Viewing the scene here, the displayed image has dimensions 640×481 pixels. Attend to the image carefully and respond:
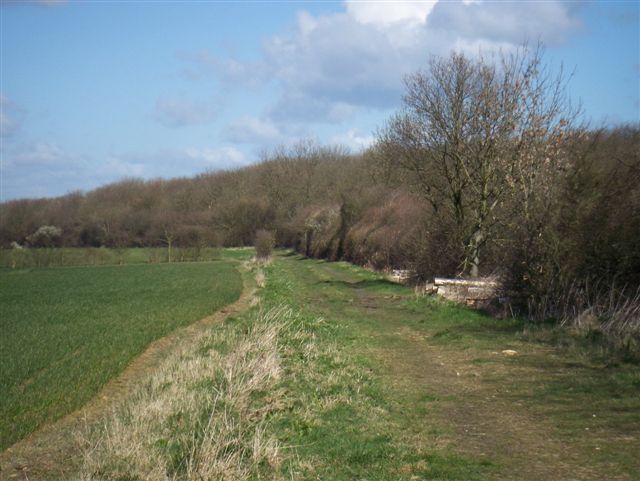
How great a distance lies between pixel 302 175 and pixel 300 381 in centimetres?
7783

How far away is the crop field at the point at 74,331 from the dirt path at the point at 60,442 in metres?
0.16

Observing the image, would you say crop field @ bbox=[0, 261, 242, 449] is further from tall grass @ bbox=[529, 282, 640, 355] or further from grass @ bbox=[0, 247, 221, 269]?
grass @ bbox=[0, 247, 221, 269]

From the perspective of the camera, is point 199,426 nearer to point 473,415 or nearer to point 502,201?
point 473,415

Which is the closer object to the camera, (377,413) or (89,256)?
(377,413)

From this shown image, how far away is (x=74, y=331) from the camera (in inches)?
746

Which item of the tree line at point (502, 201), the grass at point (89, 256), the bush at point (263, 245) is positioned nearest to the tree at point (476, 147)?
the tree line at point (502, 201)

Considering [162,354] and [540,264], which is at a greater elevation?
[540,264]

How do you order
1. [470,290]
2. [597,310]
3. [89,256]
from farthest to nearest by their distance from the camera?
[89,256] < [470,290] < [597,310]

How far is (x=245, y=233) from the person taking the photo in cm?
8844

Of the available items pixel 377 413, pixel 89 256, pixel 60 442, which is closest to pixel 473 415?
pixel 377 413

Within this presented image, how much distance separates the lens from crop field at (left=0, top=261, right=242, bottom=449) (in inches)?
440

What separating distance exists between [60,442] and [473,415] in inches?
222

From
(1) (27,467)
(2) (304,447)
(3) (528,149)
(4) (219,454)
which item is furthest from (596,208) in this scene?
(1) (27,467)

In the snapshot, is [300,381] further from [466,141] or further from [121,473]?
[466,141]
